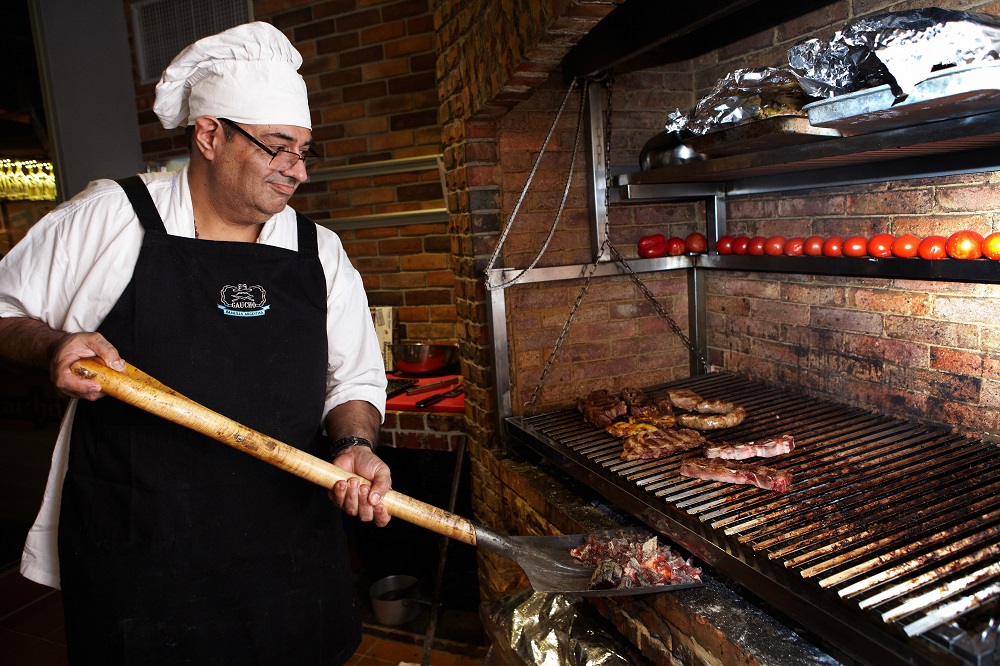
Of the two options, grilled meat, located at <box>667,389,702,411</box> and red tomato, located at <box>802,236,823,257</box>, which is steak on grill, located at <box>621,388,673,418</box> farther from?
red tomato, located at <box>802,236,823,257</box>

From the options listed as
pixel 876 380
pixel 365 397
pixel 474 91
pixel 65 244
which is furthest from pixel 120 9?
pixel 876 380

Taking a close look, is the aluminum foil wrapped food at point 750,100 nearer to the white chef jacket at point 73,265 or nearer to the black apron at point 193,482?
the black apron at point 193,482

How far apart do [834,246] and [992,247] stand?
26.4 inches

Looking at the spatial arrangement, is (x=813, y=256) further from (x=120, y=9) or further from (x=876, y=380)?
(x=120, y=9)

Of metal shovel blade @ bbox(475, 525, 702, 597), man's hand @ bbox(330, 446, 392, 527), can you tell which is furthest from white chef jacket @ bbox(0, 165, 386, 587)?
metal shovel blade @ bbox(475, 525, 702, 597)

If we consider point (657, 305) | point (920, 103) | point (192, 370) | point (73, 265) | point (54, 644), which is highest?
point (920, 103)

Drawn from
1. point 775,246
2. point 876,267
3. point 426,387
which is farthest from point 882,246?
point 426,387

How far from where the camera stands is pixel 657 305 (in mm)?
3906

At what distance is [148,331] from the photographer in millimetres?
1972

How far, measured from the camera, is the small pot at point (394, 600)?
4137 mm

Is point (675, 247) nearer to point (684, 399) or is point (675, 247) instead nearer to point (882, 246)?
point (684, 399)

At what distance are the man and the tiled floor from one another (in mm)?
1880

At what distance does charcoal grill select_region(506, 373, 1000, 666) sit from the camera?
152 cm

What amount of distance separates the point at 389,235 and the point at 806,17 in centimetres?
293
